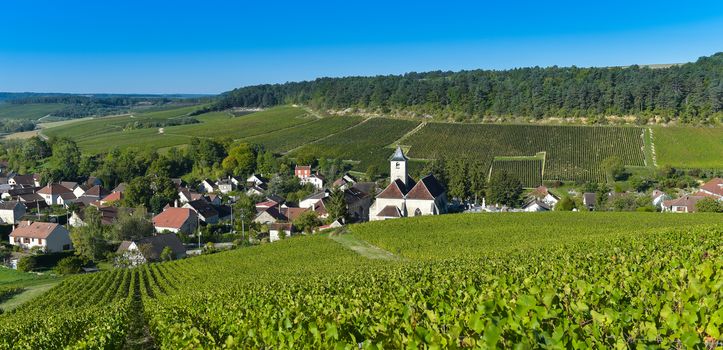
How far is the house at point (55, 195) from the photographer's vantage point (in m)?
81.1

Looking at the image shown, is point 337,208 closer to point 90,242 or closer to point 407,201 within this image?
point 407,201

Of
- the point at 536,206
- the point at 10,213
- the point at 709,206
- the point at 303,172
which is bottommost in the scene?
the point at 10,213

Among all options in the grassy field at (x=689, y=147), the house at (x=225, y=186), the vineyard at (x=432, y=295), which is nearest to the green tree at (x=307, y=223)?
the vineyard at (x=432, y=295)

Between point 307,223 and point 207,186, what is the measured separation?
40.0 meters

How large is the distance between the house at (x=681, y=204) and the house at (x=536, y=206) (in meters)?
12.3

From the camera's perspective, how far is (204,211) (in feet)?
214

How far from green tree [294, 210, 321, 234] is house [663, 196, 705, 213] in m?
38.4

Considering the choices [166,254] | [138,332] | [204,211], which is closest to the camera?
[138,332]

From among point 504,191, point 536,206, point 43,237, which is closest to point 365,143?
point 504,191

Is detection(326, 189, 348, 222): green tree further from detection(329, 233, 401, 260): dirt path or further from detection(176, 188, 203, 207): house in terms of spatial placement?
detection(176, 188, 203, 207): house

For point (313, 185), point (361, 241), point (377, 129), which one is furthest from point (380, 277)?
point (377, 129)

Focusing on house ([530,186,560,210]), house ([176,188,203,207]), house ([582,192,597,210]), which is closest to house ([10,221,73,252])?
house ([176,188,203,207])

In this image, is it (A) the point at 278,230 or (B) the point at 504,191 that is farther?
(B) the point at 504,191

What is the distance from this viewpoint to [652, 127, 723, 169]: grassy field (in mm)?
79375
